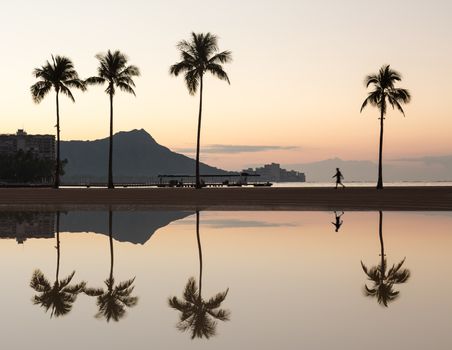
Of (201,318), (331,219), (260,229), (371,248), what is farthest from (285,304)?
(331,219)

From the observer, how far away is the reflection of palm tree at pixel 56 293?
28.0 feet

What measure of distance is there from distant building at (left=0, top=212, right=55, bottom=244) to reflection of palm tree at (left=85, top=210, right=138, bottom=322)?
7.97m

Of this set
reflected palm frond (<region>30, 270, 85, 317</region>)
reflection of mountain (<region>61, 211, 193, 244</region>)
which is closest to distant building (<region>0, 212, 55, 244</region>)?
reflection of mountain (<region>61, 211, 193, 244</region>)

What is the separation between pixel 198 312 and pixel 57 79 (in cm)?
6074

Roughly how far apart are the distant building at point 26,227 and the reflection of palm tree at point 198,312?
30.9 feet

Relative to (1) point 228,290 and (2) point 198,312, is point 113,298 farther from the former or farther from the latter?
(1) point 228,290

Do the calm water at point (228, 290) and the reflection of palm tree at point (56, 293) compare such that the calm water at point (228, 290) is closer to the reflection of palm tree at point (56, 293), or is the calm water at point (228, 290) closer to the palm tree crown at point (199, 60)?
the reflection of palm tree at point (56, 293)

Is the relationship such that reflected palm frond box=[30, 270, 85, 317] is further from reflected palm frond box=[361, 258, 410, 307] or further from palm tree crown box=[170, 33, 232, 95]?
palm tree crown box=[170, 33, 232, 95]

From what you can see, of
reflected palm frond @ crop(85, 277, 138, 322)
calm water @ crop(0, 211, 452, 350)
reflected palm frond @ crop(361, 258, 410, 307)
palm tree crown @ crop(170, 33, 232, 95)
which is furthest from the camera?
palm tree crown @ crop(170, 33, 232, 95)

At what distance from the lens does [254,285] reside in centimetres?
1005

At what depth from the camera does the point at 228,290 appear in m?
9.59

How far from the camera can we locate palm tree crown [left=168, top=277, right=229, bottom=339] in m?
7.27

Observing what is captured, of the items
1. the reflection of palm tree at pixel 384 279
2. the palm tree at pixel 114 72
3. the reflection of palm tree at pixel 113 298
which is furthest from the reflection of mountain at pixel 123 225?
the palm tree at pixel 114 72

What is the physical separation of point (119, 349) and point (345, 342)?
232cm
